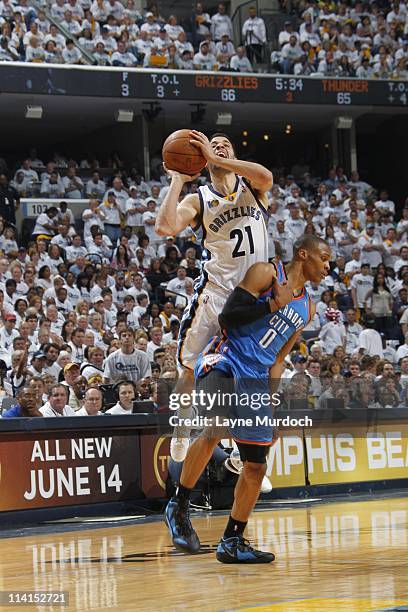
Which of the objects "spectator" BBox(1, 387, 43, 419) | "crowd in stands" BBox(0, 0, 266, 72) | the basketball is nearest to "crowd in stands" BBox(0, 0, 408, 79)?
"crowd in stands" BBox(0, 0, 266, 72)

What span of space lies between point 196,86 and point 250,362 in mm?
18385

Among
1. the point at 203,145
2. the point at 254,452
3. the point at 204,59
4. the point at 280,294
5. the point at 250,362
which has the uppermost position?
the point at 204,59

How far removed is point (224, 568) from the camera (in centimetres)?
646

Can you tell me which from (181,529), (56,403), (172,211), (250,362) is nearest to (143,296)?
(56,403)

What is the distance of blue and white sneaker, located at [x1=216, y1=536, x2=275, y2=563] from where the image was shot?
662cm

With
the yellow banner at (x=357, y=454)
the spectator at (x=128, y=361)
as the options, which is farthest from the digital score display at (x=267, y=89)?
the yellow banner at (x=357, y=454)

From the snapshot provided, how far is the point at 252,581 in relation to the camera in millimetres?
5820

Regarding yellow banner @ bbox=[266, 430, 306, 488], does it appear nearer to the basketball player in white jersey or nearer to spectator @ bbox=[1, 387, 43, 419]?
spectator @ bbox=[1, 387, 43, 419]

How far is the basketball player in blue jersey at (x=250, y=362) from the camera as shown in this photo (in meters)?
6.68

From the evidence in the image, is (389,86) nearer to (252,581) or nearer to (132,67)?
(132,67)

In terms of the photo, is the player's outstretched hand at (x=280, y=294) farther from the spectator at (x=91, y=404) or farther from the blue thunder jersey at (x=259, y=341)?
the spectator at (x=91, y=404)

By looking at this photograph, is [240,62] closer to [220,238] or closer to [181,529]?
[220,238]

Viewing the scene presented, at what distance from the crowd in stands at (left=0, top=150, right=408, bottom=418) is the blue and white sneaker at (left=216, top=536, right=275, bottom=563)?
14.0 ft

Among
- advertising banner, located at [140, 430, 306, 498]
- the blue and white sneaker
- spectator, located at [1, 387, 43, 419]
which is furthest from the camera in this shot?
advertising banner, located at [140, 430, 306, 498]
